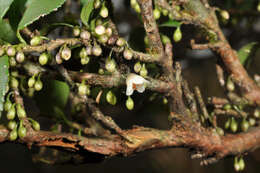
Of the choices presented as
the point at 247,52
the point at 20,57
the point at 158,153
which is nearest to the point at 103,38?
the point at 20,57

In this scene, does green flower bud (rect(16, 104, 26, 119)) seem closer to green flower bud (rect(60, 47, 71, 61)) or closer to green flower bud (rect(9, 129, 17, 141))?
green flower bud (rect(9, 129, 17, 141))

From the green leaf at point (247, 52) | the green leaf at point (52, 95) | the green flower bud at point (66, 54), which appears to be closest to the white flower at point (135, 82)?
the green flower bud at point (66, 54)

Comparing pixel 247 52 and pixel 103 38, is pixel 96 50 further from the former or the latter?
pixel 247 52

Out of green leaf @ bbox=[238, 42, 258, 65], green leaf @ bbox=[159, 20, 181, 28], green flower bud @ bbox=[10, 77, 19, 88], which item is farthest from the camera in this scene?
green leaf @ bbox=[238, 42, 258, 65]

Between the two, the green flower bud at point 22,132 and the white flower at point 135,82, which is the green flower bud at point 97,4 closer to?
the white flower at point 135,82

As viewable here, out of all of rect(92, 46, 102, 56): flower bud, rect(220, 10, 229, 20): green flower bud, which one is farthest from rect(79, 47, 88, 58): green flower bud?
rect(220, 10, 229, 20): green flower bud

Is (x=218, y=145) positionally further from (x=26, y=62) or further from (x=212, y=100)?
(x=26, y=62)

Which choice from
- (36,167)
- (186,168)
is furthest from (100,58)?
(186,168)
